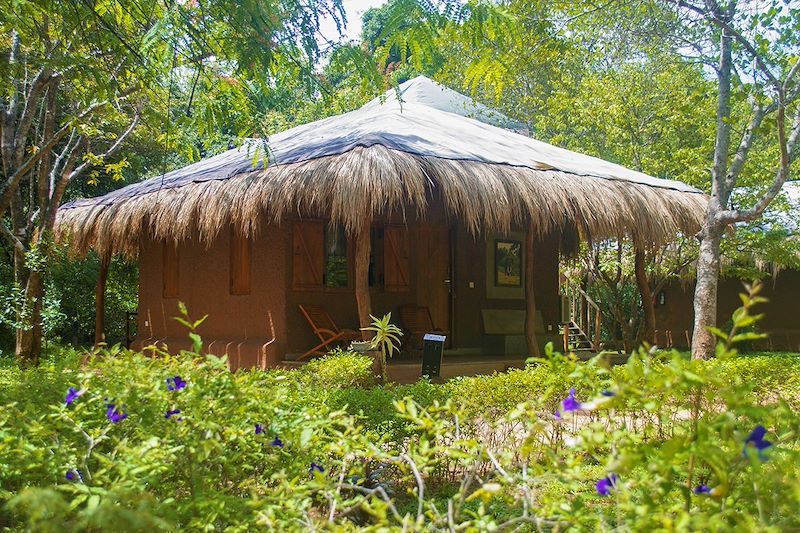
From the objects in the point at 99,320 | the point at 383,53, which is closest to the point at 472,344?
the point at 99,320

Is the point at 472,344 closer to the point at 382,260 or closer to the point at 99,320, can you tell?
the point at 382,260

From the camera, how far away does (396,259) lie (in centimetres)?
1168

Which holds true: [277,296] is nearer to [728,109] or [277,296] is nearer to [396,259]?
[396,259]

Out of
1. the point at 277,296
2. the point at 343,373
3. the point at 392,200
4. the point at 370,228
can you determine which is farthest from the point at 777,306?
the point at 343,373

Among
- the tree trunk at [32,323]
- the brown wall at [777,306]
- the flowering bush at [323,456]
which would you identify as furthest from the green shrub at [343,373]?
the brown wall at [777,306]

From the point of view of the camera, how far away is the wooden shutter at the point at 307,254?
10.6 meters

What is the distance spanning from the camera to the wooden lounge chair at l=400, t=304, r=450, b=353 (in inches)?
450

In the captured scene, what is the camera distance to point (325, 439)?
133 inches

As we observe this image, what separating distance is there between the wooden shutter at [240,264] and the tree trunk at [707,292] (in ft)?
18.4

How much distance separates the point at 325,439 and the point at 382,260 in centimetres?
823

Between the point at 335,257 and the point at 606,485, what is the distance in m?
9.20

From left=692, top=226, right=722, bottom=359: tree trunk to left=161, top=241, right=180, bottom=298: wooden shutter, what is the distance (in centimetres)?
730

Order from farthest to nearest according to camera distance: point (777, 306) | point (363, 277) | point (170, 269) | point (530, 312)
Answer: point (777, 306) → point (170, 269) → point (530, 312) → point (363, 277)

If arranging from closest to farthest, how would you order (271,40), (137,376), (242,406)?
(242,406) < (137,376) < (271,40)
